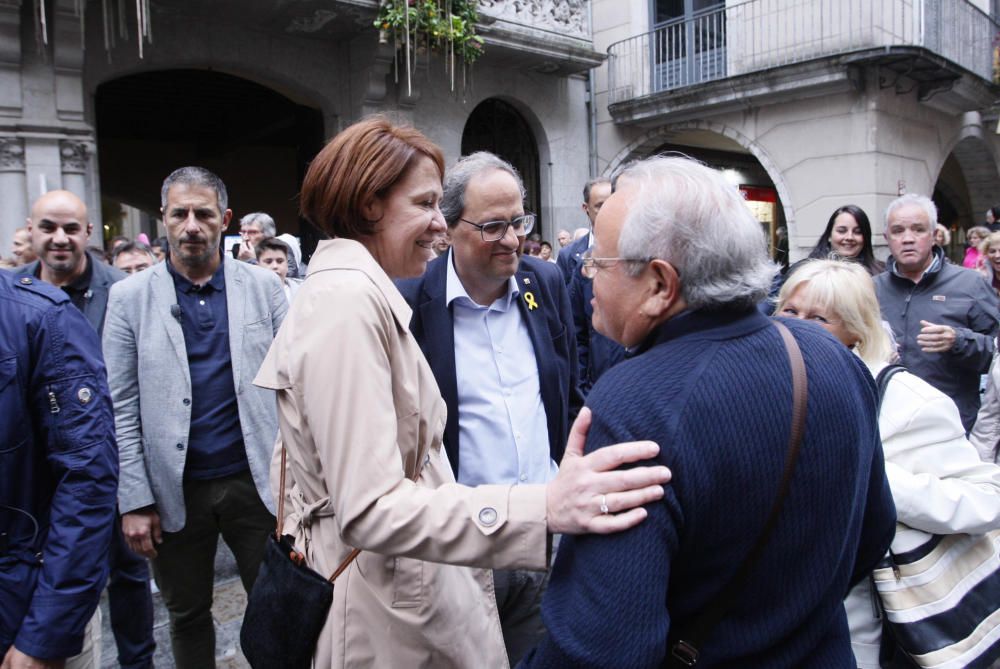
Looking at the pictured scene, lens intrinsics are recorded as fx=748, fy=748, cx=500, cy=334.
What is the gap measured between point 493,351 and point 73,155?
7.44 m

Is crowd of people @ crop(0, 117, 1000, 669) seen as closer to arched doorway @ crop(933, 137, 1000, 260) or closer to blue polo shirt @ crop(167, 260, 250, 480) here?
blue polo shirt @ crop(167, 260, 250, 480)

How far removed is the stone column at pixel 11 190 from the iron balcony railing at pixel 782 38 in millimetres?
9269

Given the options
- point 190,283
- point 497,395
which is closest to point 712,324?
point 497,395

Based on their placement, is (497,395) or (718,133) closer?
(497,395)

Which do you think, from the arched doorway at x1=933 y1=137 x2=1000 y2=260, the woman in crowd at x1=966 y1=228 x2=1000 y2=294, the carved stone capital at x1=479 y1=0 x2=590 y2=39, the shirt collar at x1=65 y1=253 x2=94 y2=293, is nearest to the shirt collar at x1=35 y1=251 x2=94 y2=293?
the shirt collar at x1=65 y1=253 x2=94 y2=293

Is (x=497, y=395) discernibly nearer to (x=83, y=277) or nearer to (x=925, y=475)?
(x=925, y=475)

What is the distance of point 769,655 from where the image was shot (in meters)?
1.30

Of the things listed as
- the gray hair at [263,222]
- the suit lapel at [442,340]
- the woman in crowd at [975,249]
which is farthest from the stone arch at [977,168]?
the suit lapel at [442,340]

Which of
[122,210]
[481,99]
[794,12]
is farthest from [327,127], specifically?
[122,210]

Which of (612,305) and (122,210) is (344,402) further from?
(122,210)

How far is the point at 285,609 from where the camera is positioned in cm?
167

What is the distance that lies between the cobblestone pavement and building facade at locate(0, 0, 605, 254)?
371cm

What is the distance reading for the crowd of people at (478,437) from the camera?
3.94 ft

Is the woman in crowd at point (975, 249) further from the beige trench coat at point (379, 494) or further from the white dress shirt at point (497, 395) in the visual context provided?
the beige trench coat at point (379, 494)
